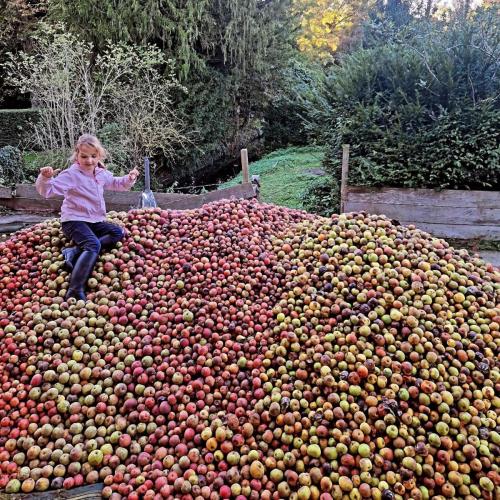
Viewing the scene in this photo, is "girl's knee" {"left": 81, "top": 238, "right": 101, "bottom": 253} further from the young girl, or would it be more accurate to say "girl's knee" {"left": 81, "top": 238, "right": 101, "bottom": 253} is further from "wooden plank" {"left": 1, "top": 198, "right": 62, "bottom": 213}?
"wooden plank" {"left": 1, "top": 198, "right": 62, "bottom": 213}

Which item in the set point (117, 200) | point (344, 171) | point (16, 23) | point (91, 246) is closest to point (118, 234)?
point (91, 246)

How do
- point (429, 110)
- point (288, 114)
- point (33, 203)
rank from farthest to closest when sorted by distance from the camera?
point (288, 114)
point (33, 203)
point (429, 110)

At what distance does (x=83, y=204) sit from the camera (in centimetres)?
301

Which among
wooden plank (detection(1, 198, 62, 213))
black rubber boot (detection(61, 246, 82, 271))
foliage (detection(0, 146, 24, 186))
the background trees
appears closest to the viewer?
black rubber boot (detection(61, 246, 82, 271))

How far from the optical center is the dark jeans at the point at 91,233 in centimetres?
279

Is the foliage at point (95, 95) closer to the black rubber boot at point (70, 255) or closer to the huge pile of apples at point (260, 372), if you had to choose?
the black rubber boot at point (70, 255)

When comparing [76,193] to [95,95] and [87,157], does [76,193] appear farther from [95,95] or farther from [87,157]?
[95,95]

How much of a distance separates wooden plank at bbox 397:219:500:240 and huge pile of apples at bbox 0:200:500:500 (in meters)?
2.25

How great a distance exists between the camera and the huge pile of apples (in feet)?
5.59

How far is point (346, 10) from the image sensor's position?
666 inches

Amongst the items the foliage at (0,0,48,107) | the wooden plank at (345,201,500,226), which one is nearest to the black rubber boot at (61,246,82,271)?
the wooden plank at (345,201,500,226)

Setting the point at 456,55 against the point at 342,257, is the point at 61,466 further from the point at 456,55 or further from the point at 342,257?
the point at 456,55

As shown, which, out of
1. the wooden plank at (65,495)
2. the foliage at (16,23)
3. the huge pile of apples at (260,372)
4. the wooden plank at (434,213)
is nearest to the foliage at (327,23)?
the foliage at (16,23)

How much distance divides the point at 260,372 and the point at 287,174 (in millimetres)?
9383
